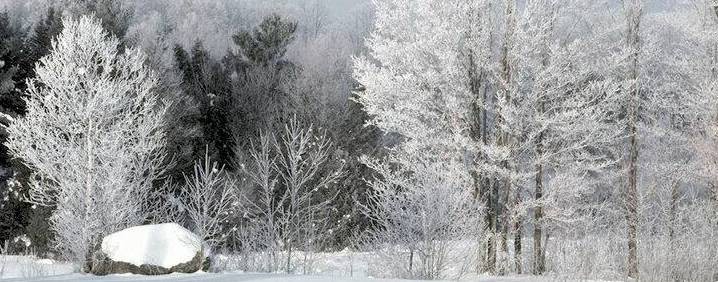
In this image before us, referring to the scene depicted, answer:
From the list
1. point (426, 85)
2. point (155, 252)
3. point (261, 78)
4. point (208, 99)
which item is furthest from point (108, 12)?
point (155, 252)

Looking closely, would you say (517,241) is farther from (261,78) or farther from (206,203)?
(261,78)

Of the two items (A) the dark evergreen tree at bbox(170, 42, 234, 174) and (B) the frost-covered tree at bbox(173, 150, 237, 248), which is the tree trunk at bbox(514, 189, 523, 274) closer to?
(B) the frost-covered tree at bbox(173, 150, 237, 248)

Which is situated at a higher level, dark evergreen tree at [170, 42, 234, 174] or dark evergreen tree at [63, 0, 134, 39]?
dark evergreen tree at [63, 0, 134, 39]

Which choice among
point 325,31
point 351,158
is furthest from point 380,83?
point 325,31

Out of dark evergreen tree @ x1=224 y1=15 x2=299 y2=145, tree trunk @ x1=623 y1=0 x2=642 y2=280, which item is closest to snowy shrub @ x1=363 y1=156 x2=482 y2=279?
tree trunk @ x1=623 y1=0 x2=642 y2=280

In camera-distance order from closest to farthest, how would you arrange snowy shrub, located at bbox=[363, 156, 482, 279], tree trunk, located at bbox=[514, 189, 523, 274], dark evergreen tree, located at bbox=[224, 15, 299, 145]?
snowy shrub, located at bbox=[363, 156, 482, 279] < tree trunk, located at bbox=[514, 189, 523, 274] < dark evergreen tree, located at bbox=[224, 15, 299, 145]

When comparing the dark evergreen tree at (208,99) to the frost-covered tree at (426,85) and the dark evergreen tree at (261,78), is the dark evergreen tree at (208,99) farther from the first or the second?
the frost-covered tree at (426,85)

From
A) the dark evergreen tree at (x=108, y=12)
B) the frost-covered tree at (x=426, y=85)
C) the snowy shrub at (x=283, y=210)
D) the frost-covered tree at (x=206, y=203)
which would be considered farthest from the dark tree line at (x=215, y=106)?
the frost-covered tree at (x=426, y=85)

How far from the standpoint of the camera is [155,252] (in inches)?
440

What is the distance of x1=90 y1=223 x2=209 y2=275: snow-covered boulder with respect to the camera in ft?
36.1

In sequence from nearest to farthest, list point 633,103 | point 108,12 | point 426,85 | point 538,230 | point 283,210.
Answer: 1. point 426,85
2. point 538,230
3. point 633,103
4. point 283,210
5. point 108,12

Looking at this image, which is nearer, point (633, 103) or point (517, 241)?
point (517, 241)

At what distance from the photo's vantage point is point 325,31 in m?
58.9

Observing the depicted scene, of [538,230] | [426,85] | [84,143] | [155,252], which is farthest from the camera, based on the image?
[84,143]
